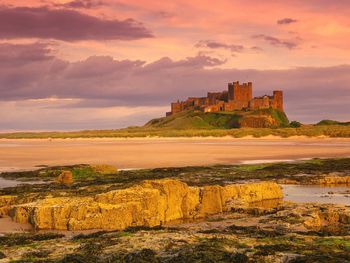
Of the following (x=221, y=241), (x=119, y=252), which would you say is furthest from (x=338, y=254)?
(x=119, y=252)

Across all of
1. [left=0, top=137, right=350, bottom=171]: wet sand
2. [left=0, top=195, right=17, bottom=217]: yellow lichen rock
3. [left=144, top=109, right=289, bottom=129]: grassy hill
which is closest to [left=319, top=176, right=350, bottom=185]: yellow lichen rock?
[left=0, top=137, right=350, bottom=171]: wet sand

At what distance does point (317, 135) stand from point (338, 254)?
92.2 meters

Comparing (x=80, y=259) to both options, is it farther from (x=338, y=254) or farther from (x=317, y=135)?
(x=317, y=135)

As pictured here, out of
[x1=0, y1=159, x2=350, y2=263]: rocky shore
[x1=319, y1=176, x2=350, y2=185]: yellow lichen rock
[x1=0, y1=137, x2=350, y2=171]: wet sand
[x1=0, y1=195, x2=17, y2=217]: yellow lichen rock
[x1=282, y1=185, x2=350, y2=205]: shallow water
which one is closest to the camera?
[x1=0, y1=159, x2=350, y2=263]: rocky shore

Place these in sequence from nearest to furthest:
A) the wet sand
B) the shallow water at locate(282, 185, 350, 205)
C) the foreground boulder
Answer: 1. the foreground boulder
2. the shallow water at locate(282, 185, 350, 205)
3. the wet sand

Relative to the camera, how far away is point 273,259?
9.77 metres

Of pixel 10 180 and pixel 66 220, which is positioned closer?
pixel 66 220

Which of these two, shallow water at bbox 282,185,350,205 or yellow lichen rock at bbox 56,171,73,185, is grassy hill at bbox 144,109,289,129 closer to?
shallow water at bbox 282,185,350,205

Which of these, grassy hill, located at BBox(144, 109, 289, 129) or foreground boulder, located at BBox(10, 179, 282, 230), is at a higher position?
grassy hill, located at BBox(144, 109, 289, 129)

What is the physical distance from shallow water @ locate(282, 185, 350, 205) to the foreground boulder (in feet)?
13.1

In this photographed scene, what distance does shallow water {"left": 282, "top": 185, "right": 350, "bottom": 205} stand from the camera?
67.2 ft

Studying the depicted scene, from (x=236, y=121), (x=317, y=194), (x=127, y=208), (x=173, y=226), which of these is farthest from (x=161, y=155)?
(x=236, y=121)

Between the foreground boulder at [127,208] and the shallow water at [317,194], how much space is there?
13.1 feet

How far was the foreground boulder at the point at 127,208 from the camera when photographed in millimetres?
15148
